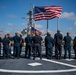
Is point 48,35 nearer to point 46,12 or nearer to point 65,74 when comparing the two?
point 46,12

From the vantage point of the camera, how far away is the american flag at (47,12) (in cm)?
1930

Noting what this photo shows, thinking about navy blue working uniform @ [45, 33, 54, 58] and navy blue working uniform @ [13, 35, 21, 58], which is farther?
navy blue working uniform @ [13, 35, 21, 58]

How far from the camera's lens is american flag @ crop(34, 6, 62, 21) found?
760 inches

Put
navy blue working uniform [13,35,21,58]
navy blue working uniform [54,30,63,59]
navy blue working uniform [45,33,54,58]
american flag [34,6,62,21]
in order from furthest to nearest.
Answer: american flag [34,6,62,21] → navy blue working uniform [13,35,21,58] → navy blue working uniform [45,33,54,58] → navy blue working uniform [54,30,63,59]

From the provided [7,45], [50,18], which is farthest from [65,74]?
[50,18]

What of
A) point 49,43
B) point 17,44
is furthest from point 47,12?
point 17,44

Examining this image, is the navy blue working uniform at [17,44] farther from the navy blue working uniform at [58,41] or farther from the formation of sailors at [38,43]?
the navy blue working uniform at [58,41]

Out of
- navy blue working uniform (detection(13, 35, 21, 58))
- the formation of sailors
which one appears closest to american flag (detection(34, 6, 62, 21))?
the formation of sailors

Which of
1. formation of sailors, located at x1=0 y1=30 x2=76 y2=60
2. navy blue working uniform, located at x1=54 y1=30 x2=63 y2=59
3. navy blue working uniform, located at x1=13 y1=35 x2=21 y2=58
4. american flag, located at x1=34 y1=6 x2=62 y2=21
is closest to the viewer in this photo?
formation of sailors, located at x1=0 y1=30 x2=76 y2=60

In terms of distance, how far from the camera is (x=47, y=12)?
1977cm

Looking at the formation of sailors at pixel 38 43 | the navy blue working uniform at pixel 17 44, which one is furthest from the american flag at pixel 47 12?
the navy blue working uniform at pixel 17 44

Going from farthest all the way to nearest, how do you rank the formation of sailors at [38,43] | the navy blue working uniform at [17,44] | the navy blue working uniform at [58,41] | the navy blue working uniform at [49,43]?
the navy blue working uniform at [17,44]
the navy blue working uniform at [49,43]
the navy blue working uniform at [58,41]
the formation of sailors at [38,43]

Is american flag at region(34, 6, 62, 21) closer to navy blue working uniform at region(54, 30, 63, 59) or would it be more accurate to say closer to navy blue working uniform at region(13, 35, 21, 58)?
navy blue working uniform at region(54, 30, 63, 59)

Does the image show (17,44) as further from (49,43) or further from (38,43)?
(49,43)
